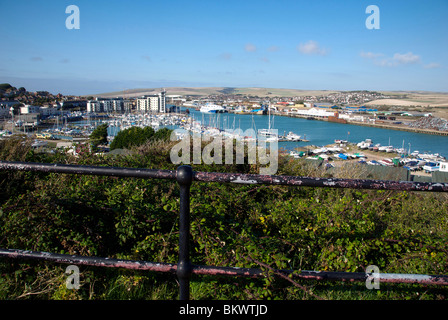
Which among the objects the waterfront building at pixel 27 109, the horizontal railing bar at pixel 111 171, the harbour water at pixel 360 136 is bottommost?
the harbour water at pixel 360 136

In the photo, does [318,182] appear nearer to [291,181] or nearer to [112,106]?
[291,181]

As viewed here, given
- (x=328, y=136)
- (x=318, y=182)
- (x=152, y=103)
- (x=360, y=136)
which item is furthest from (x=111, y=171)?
(x=152, y=103)

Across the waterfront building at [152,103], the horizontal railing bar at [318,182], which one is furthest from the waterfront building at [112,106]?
the horizontal railing bar at [318,182]

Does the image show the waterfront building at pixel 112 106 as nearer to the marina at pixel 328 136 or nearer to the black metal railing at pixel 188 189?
the marina at pixel 328 136

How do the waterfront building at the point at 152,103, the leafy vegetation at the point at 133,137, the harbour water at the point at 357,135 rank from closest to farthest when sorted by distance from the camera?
the leafy vegetation at the point at 133,137, the harbour water at the point at 357,135, the waterfront building at the point at 152,103

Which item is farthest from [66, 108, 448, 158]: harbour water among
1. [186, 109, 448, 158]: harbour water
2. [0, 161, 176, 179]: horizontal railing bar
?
[0, 161, 176, 179]: horizontal railing bar

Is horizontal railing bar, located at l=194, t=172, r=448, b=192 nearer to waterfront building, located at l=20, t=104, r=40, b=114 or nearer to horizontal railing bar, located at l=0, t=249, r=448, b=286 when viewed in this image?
horizontal railing bar, located at l=0, t=249, r=448, b=286
